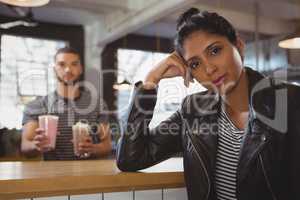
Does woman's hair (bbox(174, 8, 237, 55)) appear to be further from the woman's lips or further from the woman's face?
the woman's lips

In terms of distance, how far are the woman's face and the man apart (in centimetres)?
94

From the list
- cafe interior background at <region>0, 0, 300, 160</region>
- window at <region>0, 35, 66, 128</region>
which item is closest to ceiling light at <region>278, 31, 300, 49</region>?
cafe interior background at <region>0, 0, 300, 160</region>

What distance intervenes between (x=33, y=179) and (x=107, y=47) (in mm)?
4278

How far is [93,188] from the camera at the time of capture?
2.71 feet

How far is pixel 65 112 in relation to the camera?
7.50 feet

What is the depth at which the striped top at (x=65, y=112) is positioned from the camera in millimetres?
2143

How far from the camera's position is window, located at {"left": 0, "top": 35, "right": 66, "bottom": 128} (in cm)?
423

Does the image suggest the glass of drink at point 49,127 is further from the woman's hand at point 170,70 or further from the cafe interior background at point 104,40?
the cafe interior background at point 104,40

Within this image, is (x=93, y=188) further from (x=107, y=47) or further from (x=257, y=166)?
(x=107, y=47)

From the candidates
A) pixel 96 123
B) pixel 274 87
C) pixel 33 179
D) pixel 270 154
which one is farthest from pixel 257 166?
pixel 96 123

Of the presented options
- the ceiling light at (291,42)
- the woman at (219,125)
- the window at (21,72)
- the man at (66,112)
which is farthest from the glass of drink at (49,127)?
the window at (21,72)

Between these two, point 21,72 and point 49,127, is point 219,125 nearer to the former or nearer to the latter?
point 49,127

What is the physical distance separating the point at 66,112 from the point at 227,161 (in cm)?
154

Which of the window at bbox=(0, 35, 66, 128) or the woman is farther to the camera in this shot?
the window at bbox=(0, 35, 66, 128)
